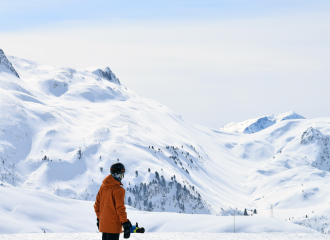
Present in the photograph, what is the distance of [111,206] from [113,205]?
7 centimetres

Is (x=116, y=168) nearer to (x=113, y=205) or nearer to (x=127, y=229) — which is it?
(x=113, y=205)

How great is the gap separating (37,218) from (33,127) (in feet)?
494

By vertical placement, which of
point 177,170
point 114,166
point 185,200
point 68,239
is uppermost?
point 177,170

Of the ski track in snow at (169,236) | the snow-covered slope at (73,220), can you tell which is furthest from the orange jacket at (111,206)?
the snow-covered slope at (73,220)

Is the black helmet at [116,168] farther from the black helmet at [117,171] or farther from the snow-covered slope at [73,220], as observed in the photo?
the snow-covered slope at [73,220]

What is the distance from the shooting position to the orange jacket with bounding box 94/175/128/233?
36.8ft

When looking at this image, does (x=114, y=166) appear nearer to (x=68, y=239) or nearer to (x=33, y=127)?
(x=68, y=239)

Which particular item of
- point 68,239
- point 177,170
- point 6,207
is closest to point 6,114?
point 177,170

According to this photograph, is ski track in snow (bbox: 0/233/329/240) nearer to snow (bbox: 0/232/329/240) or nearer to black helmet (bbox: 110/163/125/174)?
snow (bbox: 0/232/329/240)

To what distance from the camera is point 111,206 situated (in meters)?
11.4

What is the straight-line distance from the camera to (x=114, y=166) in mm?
11305

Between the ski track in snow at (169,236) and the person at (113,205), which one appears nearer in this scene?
the person at (113,205)

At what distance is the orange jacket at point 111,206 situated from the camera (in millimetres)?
11219

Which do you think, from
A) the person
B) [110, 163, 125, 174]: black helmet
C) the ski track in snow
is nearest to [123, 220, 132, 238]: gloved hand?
the person
